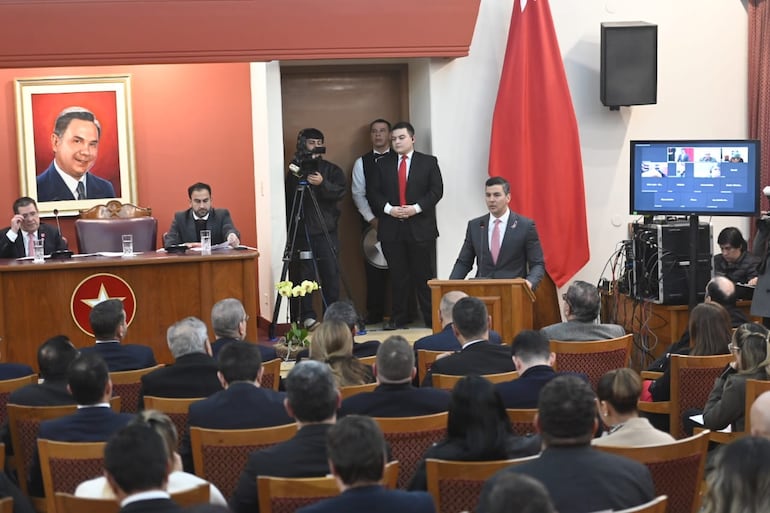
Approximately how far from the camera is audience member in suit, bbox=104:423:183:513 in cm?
282

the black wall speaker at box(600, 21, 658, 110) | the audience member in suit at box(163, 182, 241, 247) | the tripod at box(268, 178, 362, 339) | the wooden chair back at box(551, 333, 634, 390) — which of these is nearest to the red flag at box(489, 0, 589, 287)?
the black wall speaker at box(600, 21, 658, 110)

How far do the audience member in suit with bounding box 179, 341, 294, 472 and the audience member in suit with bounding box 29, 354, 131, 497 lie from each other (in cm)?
29

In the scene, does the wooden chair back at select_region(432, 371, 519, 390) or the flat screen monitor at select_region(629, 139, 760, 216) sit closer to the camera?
the wooden chair back at select_region(432, 371, 519, 390)

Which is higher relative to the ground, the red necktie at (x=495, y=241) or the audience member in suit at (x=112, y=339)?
the red necktie at (x=495, y=241)

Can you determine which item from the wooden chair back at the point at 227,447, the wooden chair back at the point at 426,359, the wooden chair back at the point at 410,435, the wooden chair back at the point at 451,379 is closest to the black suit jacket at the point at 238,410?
the wooden chair back at the point at 227,447

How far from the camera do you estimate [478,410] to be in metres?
3.57

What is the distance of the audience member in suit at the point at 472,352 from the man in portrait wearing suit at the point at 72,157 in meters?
5.71

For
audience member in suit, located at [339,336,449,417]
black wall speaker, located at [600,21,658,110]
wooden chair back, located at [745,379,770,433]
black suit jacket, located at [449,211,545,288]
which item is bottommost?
wooden chair back, located at [745,379,770,433]

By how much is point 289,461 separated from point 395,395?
737mm

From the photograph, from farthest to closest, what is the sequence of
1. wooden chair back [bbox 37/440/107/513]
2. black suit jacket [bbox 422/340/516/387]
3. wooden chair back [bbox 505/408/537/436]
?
black suit jacket [bbox 422/340/516/387] → wooden chair back [bbox 505/408/537/436] → wooden chair back [bbox 37/440/107/513]

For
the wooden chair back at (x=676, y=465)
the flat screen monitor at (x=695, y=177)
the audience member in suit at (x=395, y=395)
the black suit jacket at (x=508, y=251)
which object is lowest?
the wooden chair back at (x=676, y=465)

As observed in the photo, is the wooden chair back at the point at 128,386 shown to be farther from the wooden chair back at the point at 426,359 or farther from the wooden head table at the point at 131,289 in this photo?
the wooden head table at the point at 131,289

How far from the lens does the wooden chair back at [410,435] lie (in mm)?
3986

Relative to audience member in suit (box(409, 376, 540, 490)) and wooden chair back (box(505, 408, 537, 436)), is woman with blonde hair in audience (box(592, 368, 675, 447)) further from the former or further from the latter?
audience member in suit (box(409, 376, 540, 490))
